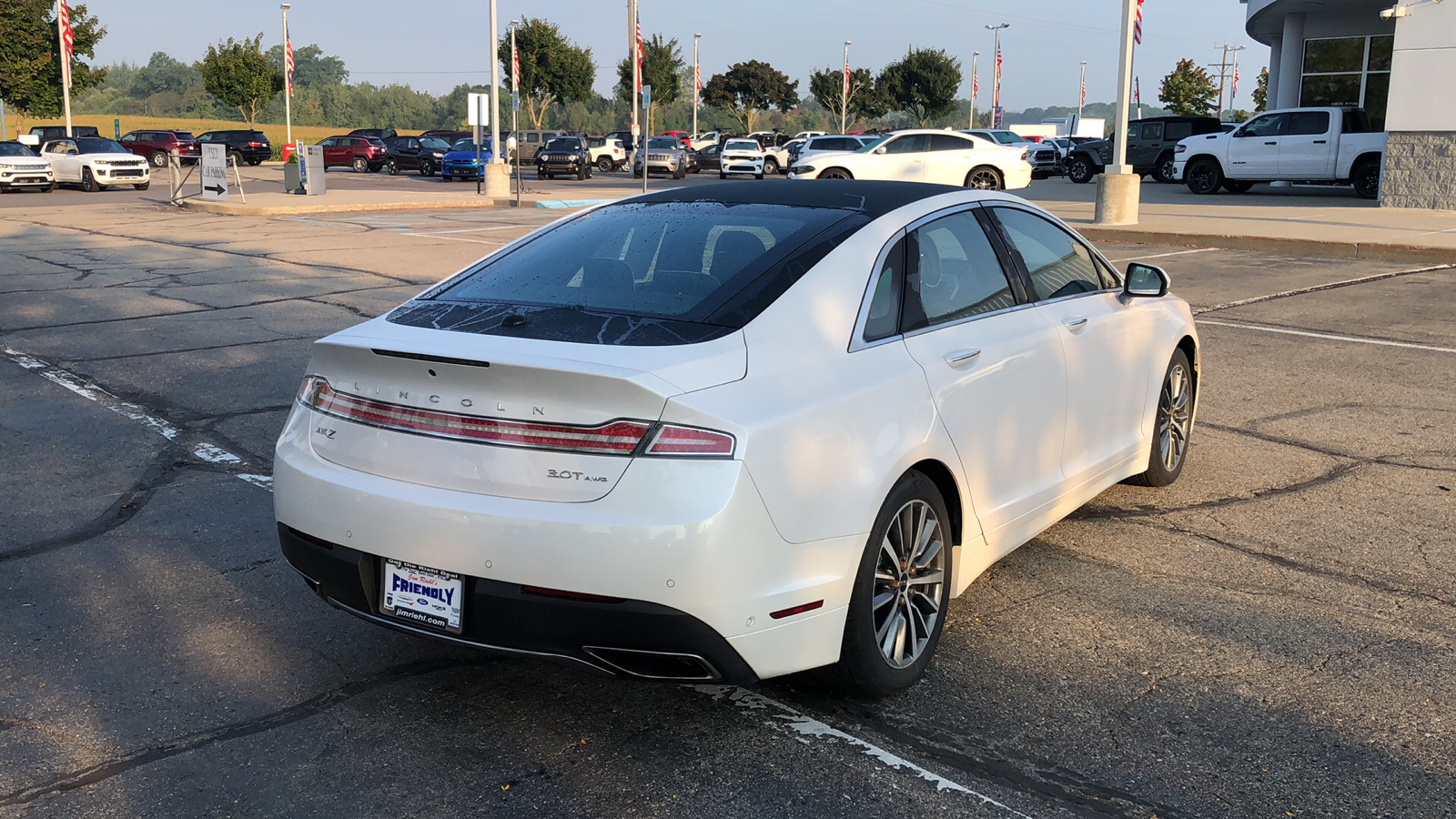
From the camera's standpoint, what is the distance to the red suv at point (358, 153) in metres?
50.4

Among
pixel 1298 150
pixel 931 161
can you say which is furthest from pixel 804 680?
pixel 1298 150

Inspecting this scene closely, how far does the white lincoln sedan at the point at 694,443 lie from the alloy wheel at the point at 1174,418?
62.5 inches

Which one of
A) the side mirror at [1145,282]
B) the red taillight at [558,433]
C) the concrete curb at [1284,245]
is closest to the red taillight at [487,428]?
the red taillight at [558,433]

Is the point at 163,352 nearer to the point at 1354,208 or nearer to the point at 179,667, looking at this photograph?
the point at 179,667

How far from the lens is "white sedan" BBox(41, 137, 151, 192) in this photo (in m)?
36.9

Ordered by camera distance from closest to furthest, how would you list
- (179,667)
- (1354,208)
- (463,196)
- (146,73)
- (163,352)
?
(179,667) < (163,352) < (1354,208) < (463,196) < (146,73)

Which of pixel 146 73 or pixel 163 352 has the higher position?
pixel 146 73

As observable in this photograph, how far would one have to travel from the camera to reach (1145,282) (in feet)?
17.7

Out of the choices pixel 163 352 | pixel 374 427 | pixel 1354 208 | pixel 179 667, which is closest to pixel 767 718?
pixel 374 427

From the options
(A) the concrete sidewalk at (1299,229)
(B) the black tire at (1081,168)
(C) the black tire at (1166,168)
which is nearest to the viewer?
(A) the concrete sidewalk at (1299,229)

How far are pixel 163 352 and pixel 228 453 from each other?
141 inches

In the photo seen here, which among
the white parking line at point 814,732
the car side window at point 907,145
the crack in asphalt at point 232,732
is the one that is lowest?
the crack in asphalt at point 232,732

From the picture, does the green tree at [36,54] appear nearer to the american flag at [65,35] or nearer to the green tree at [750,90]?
the american flag at [65,35]

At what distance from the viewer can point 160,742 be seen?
11.6 ft
